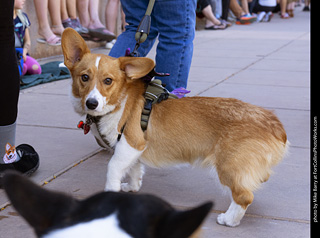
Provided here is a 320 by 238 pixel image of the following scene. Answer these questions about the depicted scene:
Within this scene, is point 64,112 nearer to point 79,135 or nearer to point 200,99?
point 79,135

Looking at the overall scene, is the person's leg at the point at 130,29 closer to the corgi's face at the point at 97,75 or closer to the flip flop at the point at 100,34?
the corgi's face at the point at 97,75

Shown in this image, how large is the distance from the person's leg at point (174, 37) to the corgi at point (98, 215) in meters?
3.51

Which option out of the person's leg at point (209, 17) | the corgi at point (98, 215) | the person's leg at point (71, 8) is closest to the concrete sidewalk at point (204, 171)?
the corgi at point (98, 215)

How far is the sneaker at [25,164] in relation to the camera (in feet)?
13.3

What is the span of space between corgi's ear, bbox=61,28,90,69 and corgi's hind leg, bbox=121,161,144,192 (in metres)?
0.84

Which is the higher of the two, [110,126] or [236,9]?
[110,126]

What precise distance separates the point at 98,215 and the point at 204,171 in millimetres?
3041

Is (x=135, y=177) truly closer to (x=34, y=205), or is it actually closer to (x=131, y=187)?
(x=131, y=187)

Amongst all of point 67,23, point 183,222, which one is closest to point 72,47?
point 183,222

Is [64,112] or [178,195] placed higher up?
[178,195]

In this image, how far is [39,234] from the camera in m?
1.11

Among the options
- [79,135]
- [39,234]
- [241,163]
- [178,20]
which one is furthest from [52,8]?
[39,234]

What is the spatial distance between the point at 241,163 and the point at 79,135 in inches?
89.3

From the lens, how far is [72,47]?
3.81 meters
